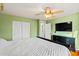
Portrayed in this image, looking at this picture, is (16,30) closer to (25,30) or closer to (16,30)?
(16,30)

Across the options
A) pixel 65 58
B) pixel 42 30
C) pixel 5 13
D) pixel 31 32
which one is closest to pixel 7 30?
pixel 5 13

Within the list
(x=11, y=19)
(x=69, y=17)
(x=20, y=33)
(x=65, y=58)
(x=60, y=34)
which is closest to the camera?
(x=65, y=58)

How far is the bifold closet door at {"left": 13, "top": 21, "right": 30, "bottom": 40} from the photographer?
4.13 feet

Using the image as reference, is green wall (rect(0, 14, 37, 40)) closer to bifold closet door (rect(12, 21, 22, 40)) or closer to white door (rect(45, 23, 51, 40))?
bifold closet door (rect(12, 21, 22, 40))

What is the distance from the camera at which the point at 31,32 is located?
1362mm

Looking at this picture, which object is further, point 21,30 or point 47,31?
point 47,31

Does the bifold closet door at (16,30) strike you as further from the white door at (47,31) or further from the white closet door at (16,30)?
the white door at (47,31)

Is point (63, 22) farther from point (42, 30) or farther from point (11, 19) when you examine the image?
point (11, 19)

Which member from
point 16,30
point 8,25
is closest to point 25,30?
point 16,30

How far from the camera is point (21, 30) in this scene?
127 cm

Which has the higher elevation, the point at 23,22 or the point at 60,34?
the point at 23,22

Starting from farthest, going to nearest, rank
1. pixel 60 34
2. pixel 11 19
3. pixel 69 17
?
pixel 69 17, pixel 60 34, pixel 11 19

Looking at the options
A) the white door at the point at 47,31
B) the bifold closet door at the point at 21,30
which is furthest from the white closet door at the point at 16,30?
the white door at the point at 47,31

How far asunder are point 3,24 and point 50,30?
2.51ft
